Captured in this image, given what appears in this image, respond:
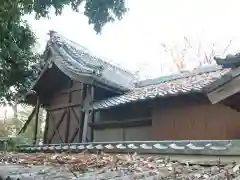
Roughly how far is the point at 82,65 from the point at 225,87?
7.50 meters

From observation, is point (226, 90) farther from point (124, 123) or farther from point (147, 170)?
point (124, 123)

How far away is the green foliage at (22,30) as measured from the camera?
625 cm

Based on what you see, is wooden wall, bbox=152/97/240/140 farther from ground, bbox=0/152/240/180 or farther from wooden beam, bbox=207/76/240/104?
ground, bbox=0/152/240/180

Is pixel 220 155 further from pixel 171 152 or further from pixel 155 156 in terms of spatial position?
pixel 155 156

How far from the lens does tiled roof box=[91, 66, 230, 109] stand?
796cm

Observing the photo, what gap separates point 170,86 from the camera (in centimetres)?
929

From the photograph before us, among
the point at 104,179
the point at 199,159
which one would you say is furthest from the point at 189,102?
the point at 104,179

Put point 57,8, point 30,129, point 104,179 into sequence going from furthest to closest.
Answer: point 30,129
point 57,8
point 104,179

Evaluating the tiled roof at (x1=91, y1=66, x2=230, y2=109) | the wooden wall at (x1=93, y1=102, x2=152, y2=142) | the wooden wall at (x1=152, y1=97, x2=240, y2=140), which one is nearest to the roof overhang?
the tiled roof at (x1=91, y1=66, x2=230, y2=109)

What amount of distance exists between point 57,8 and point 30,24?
2425 mm

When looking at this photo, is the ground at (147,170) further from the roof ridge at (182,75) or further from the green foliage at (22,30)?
the roof ridge at (182,75)

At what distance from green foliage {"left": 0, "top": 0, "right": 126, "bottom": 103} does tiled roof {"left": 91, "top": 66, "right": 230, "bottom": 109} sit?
2.43 meters

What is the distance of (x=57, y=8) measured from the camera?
21.9 ft

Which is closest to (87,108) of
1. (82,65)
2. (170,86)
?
(82,65)
